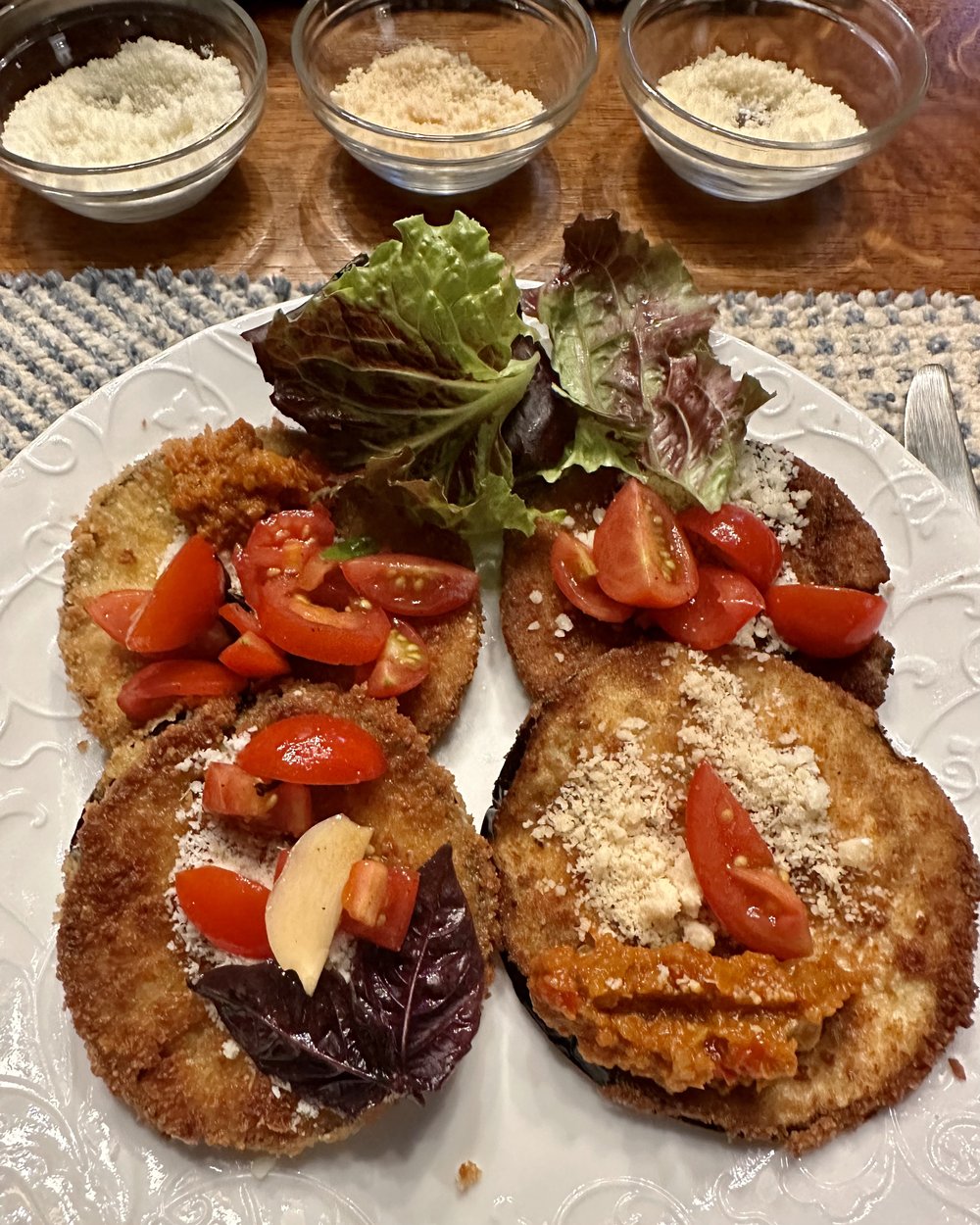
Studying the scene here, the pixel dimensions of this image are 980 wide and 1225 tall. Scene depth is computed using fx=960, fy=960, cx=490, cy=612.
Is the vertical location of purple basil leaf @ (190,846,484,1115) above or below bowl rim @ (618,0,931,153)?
below

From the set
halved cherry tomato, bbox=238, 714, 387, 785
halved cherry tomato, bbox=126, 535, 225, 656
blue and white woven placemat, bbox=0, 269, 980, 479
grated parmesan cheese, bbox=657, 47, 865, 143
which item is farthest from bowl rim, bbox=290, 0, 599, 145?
halved cherry tomato, bbox=238, 714, 387, 785

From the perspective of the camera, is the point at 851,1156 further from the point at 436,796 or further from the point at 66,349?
the point at 66,349

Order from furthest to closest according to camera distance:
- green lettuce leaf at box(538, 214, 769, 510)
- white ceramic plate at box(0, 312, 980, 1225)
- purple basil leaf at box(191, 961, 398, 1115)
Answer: green lettuce leaf at box(538, 214, 769, 510) < white ceramic plate at box(0, 312, 980, 1225) < purple basil leaf at box(191, 961, 398, 1115)

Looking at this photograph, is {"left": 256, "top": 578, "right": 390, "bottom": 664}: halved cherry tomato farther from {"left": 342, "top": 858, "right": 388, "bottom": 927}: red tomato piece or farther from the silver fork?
the silver fork

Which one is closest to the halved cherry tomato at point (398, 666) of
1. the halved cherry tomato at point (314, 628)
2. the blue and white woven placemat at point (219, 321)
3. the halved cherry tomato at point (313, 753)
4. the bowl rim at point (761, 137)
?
the halved cherry tomato at point (314, 628)

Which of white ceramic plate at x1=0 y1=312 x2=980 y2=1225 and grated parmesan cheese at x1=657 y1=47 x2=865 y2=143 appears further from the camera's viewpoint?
grated parmesan cheese at x1=657 y1=47 x2=865 y2=143

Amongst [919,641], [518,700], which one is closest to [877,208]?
[919,641]

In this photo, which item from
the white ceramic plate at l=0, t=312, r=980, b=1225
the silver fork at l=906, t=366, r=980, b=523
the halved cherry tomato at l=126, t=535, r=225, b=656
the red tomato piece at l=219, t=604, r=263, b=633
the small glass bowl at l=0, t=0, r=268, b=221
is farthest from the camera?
the small glass bowl at l=0, t=0, r=268, b=221

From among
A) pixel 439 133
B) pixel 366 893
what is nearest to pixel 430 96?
pixel 439 133

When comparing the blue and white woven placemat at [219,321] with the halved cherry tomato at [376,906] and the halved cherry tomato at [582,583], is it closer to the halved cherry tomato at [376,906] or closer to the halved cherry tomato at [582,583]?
the halved cherry tomato at [582,583]
